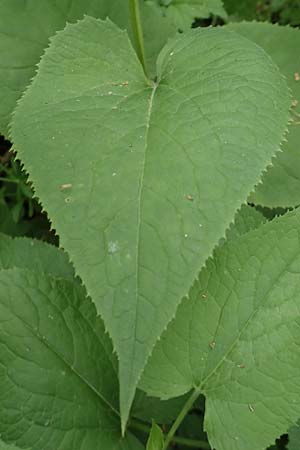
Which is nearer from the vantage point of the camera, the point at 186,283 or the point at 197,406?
the point at 186,283

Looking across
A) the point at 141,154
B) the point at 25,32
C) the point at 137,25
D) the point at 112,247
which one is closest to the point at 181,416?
the point at 112,247

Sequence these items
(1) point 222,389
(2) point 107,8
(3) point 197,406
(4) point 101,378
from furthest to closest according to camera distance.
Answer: (2) point 107,8 → (3) point 197,406 → (4) point 101,378 → (1) point 222,389

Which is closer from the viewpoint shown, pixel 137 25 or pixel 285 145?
pixel 137 25

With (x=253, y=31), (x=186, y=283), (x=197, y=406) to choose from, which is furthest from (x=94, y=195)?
(x=253, y=31)

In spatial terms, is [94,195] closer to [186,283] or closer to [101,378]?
[186,283]

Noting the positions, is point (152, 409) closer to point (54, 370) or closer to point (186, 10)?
point (54, 370)

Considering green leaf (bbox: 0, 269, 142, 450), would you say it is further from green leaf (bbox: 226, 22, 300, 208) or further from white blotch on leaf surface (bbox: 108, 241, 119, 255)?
green leaf (bbox: 226, 22, 300, 208)
